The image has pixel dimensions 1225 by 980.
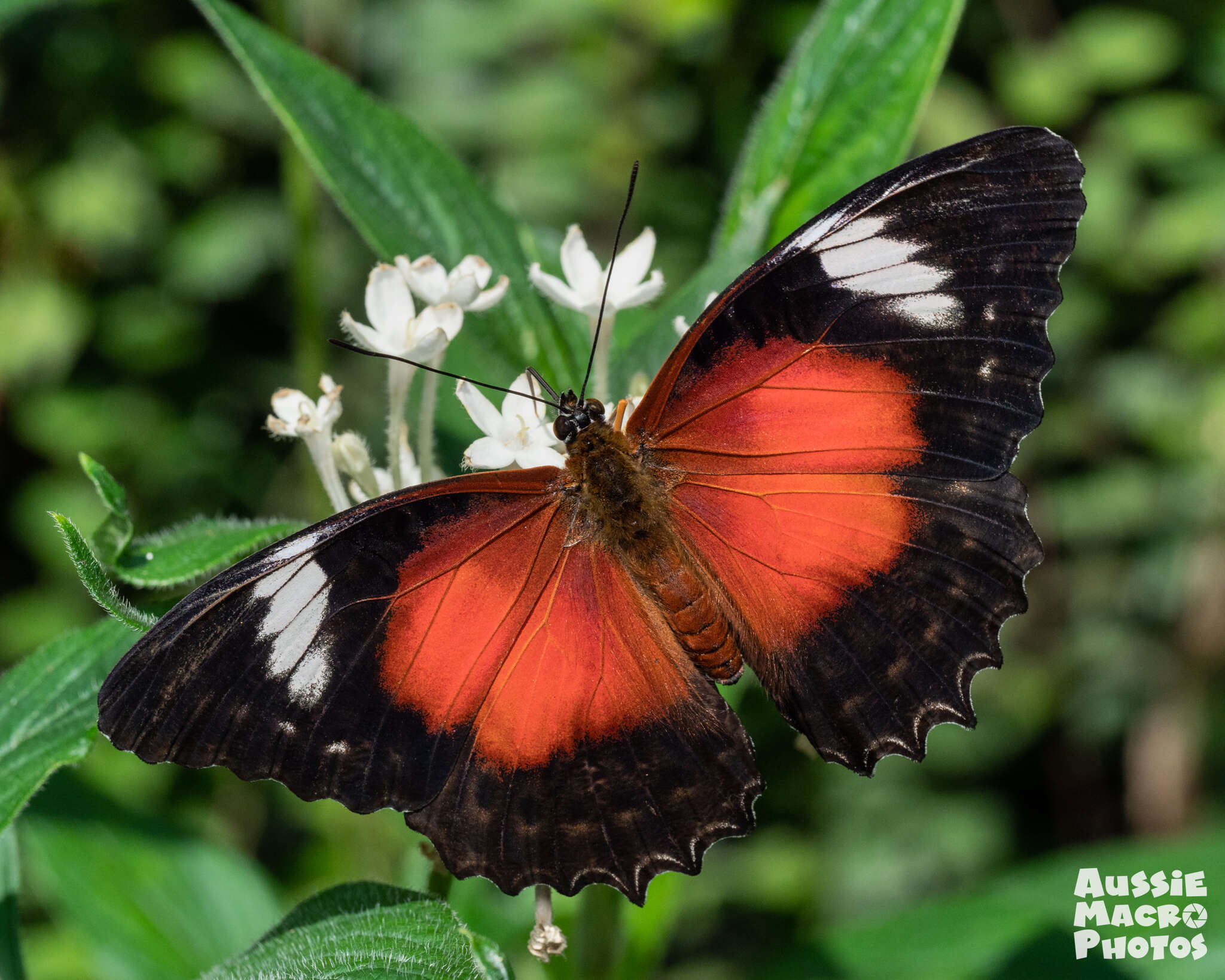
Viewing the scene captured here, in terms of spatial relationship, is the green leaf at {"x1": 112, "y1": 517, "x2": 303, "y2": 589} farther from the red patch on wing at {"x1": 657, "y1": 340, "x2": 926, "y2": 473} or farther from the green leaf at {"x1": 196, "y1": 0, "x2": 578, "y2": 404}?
the red patch on wing at {"x1": 657, "y1": 340, "x2": 926, "y2": 473}

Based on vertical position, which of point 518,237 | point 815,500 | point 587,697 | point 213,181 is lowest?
point 587,697

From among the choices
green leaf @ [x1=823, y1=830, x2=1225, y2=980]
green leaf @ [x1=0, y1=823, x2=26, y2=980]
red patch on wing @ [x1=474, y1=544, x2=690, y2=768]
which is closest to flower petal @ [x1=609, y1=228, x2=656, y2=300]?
red patch on wing @ [x1=474, y1=544, x2=690, y2=768]

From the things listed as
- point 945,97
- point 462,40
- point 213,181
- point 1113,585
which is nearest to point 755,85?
point 945,97

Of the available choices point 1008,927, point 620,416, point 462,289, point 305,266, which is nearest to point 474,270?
point 462,289

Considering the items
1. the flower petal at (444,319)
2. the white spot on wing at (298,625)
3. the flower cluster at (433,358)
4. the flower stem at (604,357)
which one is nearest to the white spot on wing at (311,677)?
the white spot on wing at (298,625)

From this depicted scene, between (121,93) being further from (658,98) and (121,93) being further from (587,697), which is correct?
(587,697)

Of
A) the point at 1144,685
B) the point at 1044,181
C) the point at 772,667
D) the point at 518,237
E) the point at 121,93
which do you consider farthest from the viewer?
the point at 1144,685
